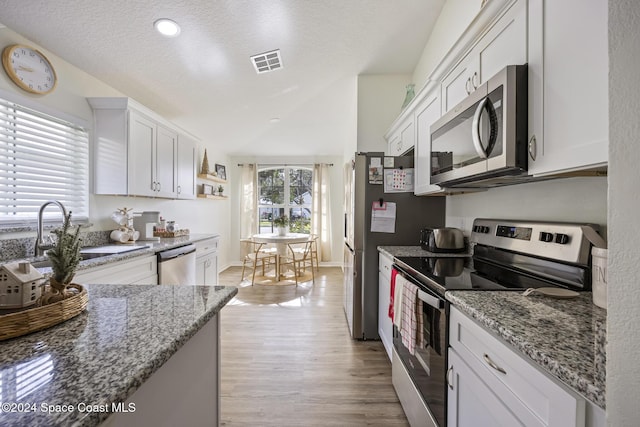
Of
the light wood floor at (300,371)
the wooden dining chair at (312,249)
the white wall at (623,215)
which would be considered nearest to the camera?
the white wall at (623,215)

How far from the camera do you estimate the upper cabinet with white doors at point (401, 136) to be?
241 centimetres

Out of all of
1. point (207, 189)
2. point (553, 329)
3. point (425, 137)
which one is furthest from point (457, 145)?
point (207, 189)

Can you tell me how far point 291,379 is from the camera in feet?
6.52

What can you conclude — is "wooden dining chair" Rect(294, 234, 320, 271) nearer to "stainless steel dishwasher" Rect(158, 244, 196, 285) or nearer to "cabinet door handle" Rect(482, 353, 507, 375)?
"stainless steel dishwasher" Rect(158, 244, 196, 285)

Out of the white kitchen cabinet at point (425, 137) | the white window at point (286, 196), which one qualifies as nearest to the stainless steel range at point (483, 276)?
the white kitchen cabinet at point (425, 137)

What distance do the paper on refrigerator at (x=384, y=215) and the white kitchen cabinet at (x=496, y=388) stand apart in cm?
148

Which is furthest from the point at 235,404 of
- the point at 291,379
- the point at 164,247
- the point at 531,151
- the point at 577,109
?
the point at 577,109

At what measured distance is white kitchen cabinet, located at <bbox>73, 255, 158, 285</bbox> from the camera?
1.68 meters

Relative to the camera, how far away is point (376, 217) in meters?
2.52

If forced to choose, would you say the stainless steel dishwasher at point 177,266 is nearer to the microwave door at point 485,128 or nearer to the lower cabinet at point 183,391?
the lower cabinet at point 183,391

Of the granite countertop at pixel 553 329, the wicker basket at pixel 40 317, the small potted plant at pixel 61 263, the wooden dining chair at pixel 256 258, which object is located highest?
the small potted plant at pixel 61 263

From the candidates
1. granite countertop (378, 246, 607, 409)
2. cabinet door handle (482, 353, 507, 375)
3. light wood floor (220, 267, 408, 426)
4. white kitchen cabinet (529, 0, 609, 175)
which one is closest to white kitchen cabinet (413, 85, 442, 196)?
white kitchen cabinet (529, 0, 609, 175)

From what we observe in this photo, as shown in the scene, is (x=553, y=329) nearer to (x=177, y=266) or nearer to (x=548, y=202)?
(x=548, y=202)

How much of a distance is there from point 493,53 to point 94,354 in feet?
5.58
